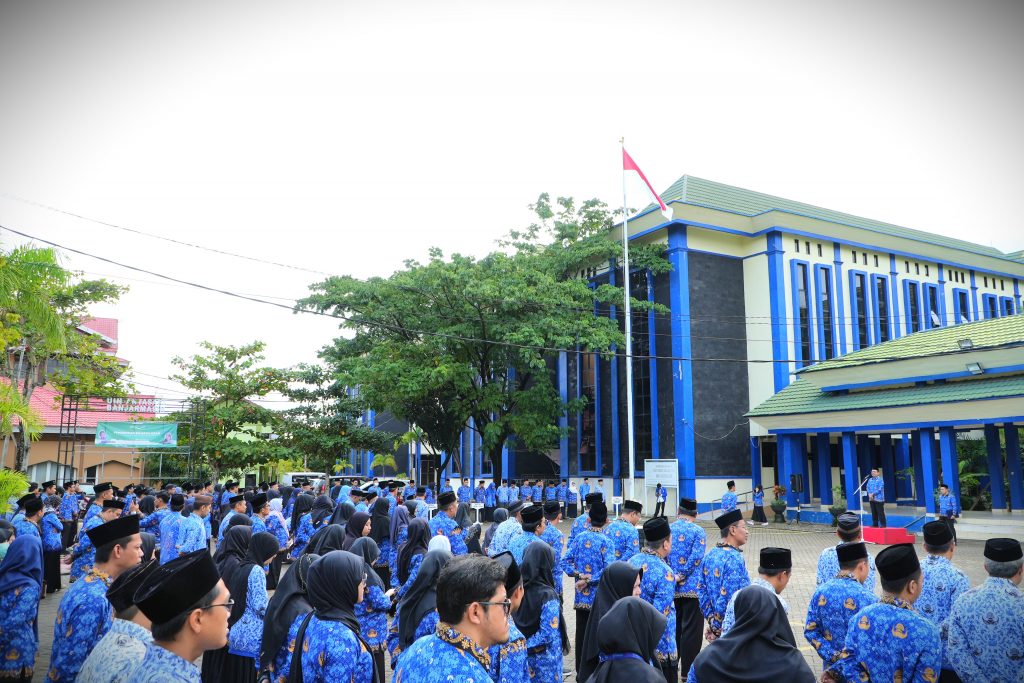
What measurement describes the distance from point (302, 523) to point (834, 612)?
8.89 meters

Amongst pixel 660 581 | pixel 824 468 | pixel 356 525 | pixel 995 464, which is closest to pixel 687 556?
pixel 660 581

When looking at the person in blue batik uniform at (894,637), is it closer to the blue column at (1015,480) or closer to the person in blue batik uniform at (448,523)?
the person in blue batik uniform at (448,523)

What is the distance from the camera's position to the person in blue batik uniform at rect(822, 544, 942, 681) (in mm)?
4129

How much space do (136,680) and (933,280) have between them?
39.7 m

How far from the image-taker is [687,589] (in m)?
7.60

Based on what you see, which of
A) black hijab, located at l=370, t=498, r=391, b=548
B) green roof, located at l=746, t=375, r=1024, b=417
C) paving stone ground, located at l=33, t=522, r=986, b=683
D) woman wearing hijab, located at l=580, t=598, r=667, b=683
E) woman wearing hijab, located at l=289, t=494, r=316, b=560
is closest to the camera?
woman wearing hijab, located at l=580, t=598, r=667, b=683

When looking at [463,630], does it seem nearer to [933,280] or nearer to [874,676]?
[874,676]

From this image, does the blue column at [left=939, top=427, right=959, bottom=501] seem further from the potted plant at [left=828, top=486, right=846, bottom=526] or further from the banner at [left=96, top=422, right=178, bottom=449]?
the banner at [left=96, top=422, right=178, bottom=449]

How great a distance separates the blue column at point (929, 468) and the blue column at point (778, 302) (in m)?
8.64

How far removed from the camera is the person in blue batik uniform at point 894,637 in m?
4.13

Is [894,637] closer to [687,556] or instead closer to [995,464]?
[687,556]

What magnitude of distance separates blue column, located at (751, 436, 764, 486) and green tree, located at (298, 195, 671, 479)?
279 inches

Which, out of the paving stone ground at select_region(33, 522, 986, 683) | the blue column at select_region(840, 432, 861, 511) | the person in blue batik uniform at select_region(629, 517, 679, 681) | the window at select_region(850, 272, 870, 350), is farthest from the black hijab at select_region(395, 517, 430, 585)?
the window at select_region(850, 272, 870, 350)

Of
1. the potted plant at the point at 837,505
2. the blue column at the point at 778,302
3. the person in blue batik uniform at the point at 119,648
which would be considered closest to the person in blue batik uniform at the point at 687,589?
the person in blue batik uniform at the point at 119,648
